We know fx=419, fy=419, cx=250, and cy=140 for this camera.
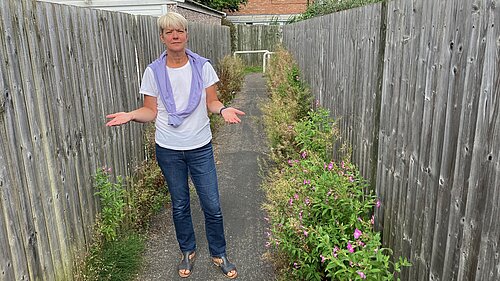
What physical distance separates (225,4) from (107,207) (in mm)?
26871

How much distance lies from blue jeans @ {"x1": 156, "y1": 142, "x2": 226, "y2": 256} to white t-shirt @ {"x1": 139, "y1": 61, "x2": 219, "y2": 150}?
7cm

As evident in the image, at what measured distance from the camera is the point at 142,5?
11586 mm

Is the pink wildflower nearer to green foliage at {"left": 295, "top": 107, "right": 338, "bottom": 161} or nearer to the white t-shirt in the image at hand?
the white t-shirt

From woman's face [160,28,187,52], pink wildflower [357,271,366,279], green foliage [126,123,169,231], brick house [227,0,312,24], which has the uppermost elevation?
brick house [227,0,312,24]

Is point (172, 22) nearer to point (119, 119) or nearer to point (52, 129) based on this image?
point (119, 119)

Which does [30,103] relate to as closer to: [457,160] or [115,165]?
[115,165]

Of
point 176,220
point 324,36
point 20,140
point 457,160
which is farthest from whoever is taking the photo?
point 324,36

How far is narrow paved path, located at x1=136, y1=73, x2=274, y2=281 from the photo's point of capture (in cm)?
367

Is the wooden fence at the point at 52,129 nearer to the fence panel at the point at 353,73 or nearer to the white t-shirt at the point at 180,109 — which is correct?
the white t-shirt at the point at 180,109

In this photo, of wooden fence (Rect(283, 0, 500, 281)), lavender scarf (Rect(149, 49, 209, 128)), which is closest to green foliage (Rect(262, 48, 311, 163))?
wooden fence (Rect(283, 0, 500, 281))

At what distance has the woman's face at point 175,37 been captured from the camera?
310 centimetres

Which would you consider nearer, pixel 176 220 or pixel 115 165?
pixel 176 220

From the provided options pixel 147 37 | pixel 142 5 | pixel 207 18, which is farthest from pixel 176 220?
pixel 207 18

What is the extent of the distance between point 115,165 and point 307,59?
5.50m
